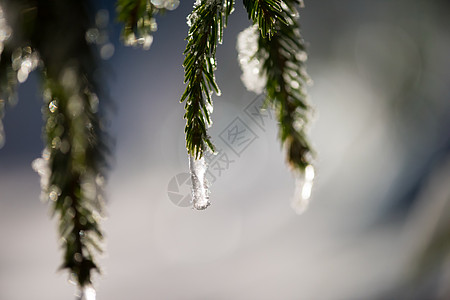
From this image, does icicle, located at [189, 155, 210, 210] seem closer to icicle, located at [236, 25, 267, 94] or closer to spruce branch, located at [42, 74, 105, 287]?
icicle, located at [236, 25, 267, 94]

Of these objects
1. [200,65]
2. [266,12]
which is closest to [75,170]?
[200,65]

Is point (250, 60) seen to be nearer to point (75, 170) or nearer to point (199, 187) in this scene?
point (199, 187)

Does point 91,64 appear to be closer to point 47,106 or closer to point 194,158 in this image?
point 47,106

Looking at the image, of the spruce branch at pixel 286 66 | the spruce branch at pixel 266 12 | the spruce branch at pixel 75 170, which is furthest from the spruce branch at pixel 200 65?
the spruce branch at pixel 75 170

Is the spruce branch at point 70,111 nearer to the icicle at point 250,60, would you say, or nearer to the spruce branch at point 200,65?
the spruce branch at point 200,65

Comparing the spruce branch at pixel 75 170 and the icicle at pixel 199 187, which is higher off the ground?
the icicle at pixel 199 187

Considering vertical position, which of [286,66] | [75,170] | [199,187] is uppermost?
[286,66]

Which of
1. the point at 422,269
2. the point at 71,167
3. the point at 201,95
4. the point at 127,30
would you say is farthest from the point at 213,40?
the point at 422,269
